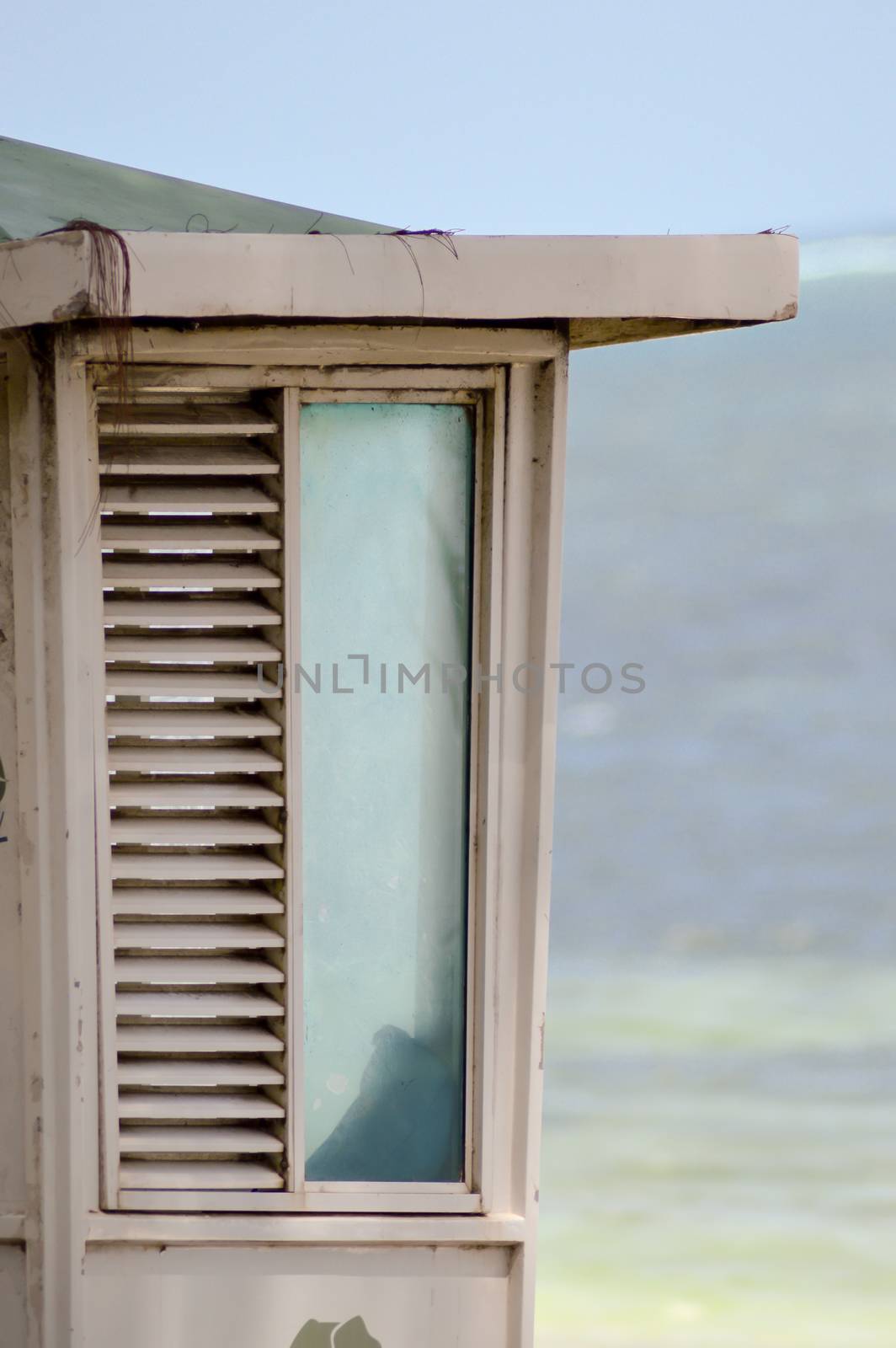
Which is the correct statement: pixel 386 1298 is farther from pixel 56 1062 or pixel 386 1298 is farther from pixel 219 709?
pixel 219 709

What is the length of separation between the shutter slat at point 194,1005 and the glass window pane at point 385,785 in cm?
10

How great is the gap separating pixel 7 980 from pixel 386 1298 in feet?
3.07

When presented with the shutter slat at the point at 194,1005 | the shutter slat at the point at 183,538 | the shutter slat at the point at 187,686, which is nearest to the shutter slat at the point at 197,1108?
the shutter slat at the point at 194,1005

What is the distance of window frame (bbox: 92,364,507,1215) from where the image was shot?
2281 millimetres

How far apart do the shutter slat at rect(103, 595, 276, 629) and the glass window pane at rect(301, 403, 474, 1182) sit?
0.10 metres

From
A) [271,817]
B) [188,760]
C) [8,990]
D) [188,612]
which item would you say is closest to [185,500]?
[188,612]

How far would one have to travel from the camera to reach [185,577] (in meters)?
2.37

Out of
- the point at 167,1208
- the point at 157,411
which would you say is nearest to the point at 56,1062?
the point at 167,1208

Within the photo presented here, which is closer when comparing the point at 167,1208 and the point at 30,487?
the point at 30,487

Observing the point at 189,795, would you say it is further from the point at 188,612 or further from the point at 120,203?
the point at 120,203

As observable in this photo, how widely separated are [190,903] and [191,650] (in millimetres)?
481

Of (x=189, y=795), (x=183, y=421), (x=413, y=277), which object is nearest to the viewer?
(x=413, y=277)

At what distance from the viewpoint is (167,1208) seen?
244cm

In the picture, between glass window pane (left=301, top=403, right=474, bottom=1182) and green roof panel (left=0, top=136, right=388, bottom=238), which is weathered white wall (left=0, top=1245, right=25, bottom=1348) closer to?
glass window pane (left=301, top=403, right=474, bottom=1182)
